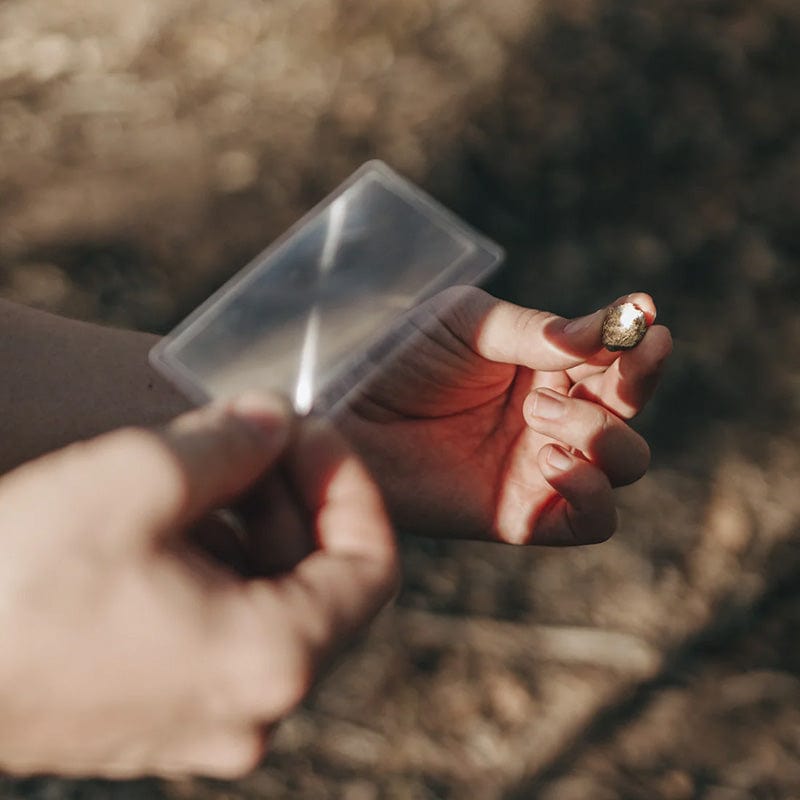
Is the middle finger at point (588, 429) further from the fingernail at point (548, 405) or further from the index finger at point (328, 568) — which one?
the index finger at point (328, 568)

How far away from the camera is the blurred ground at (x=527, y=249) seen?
149 cm

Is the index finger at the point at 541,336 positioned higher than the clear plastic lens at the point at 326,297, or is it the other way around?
the clear plastic lens at the point at 326,297

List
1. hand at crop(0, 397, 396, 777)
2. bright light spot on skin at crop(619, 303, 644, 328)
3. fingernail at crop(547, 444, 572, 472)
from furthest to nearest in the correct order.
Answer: fingernail at crop(547, 444, 572, 472)
bright light spot on skin at crop(619, 303, 644, 328)
hand at crop(0, 397, 396, 777)

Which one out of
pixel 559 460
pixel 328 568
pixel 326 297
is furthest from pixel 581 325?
pixel 328 568

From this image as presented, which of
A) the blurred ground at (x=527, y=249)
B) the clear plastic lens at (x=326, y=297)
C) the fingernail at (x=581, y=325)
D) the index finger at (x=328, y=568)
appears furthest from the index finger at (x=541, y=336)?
the blurred ground at (x=527, y=249)

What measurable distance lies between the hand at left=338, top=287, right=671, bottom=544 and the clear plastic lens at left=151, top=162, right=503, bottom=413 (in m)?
0.12

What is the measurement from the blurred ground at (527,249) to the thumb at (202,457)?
0.83m

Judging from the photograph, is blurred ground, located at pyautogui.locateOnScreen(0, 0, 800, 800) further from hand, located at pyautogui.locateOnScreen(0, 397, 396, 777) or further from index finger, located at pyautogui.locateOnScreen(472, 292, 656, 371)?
hand, located at pyautogui.locateOnScreen(0, 397, 396, 777)

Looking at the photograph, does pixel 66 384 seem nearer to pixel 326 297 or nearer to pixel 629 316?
pixel 326 297

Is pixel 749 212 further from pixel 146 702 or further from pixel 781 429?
pixel 146 702

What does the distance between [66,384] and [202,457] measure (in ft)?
1.90

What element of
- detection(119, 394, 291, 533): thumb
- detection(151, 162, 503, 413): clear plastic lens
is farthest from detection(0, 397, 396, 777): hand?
detection(151, 162, 503, 413): clear plastic lens

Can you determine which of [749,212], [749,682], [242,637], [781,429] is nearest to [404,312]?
[242,637]

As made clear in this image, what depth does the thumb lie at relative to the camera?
701 millimetres
